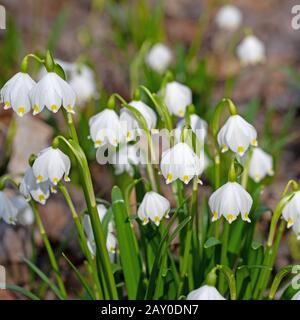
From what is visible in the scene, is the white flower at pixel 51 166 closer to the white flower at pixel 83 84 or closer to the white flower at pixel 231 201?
the white flower at pixel 231 201

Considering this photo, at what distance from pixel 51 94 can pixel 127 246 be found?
540 millimetres

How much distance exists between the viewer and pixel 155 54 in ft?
13.5

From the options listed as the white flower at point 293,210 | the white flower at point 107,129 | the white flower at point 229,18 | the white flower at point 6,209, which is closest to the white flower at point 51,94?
the white flower at point 107,129

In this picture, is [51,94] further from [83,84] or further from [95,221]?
[83,84]

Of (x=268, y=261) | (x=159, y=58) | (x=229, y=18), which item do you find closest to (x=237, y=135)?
(x=268, y=261)

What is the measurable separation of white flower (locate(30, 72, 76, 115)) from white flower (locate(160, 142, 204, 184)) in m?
0.31

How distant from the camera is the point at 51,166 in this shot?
187 cm

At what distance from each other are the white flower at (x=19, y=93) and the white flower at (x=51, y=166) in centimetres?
13

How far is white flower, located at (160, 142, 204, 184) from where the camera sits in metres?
1.87

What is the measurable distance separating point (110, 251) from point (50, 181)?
1.06 ft

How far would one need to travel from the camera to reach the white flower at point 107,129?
79.8 inches

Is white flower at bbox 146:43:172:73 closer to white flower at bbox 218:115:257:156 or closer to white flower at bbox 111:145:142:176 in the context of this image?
white flower at bbox 111:145:142:176

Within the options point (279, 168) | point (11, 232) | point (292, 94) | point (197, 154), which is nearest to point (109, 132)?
point (197, 154)
